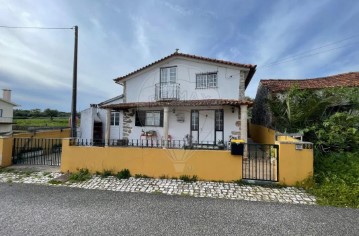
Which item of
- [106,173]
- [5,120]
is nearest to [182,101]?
[106,173]

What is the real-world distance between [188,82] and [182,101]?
5.48 feet

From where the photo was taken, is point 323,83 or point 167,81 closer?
point 323,83

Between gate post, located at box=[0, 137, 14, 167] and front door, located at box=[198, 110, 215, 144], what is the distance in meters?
9.97

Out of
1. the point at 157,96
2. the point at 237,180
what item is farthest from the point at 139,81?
the point at 237,180

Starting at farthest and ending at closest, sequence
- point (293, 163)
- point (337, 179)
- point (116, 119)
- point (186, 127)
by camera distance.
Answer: point (116, 119), point (186, 127), point (293, 163), point (337, 179)

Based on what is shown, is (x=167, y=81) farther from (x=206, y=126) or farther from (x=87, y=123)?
(x=87, y=123)

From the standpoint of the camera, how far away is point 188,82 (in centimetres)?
1291

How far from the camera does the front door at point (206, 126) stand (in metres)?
12.3

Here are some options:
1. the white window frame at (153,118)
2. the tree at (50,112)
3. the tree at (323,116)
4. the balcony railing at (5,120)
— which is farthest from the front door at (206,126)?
the tree at (50,112)

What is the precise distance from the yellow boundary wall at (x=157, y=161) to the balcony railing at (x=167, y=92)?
6.31 meters

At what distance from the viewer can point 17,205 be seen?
16.0 feet

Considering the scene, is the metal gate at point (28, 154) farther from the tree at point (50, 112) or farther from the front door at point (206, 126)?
the tree at point (50, 112)

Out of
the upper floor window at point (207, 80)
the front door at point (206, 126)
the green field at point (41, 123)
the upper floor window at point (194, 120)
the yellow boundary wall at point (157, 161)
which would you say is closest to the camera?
the yellow boundary wall at point (157, 161)

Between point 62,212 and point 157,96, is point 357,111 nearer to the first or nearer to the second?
point 157,96
